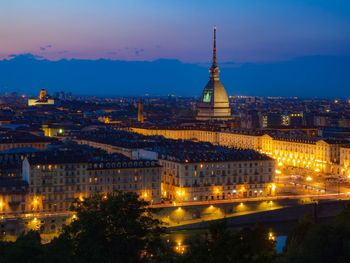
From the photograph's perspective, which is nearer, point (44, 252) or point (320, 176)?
point (44, 252)

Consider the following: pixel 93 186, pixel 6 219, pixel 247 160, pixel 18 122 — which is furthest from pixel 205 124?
pixel 6 219

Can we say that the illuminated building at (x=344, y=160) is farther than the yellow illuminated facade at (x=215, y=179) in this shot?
Yes

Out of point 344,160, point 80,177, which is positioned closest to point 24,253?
point 80,177

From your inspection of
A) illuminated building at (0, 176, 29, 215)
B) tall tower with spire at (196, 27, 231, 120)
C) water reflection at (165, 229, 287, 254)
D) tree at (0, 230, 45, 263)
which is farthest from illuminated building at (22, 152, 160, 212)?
tall tower with spire at (196, 27, 231, 120)

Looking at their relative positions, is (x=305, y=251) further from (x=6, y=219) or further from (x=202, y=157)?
(x=202, y=157)

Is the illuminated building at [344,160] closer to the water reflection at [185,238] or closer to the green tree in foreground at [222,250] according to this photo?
the water reflection at [185,238]

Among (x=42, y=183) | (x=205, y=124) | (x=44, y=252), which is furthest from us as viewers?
(x=205, y=124)

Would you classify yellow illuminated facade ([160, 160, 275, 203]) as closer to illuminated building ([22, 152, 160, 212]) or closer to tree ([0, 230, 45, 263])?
illuminated building ([22, 152, 160, 212])

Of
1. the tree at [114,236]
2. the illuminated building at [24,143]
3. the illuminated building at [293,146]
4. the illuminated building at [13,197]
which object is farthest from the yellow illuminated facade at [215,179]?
the tree at [114,236]
